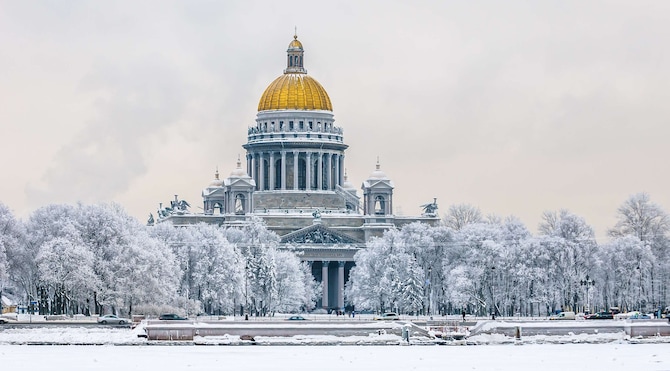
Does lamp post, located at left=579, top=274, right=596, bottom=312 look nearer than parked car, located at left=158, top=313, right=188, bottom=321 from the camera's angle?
No

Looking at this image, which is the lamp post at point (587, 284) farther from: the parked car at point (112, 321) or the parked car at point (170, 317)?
the parked car at point (112, 321)

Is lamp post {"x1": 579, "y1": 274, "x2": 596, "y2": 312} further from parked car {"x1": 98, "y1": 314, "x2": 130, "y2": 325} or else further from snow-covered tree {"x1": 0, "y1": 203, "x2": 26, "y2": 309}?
Answer: parked car {"x1": 98, "y1": 314, "x2": 130, "y2": 325}

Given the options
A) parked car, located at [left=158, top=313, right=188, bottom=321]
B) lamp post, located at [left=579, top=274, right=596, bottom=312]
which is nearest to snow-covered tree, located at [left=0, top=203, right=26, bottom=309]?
parked car, located at [left=158, top=313, right=188, bottom=321]

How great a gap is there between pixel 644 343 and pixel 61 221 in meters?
58.8

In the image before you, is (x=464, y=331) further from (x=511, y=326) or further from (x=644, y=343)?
(x=644, y=343)
